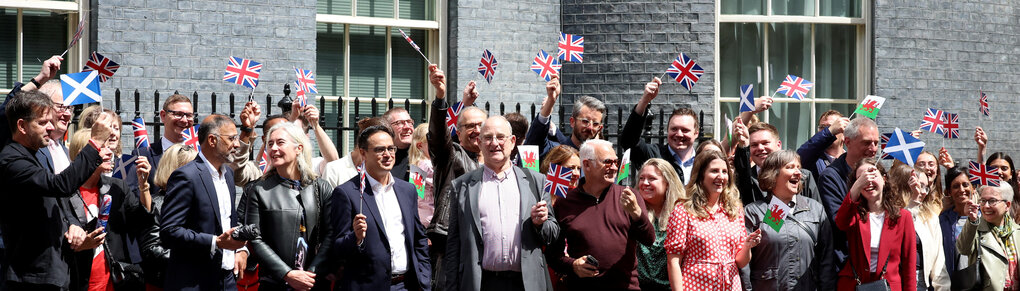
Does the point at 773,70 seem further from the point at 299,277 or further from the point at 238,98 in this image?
the point at 299,277

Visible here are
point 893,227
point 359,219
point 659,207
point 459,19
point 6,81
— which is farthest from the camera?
point 459,19

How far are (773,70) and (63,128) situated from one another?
7420 mm

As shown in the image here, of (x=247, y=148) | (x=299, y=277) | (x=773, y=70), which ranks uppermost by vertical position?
(x=773, y=70)

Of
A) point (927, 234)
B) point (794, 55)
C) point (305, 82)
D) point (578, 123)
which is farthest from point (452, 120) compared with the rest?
point (794, 55)

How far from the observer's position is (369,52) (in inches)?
456

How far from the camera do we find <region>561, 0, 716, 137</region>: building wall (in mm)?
11977

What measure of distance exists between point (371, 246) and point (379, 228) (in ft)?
0.42

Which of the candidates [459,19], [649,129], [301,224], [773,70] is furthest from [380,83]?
[301,224]

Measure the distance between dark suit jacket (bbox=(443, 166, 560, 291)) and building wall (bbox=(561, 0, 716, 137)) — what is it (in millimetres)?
4960

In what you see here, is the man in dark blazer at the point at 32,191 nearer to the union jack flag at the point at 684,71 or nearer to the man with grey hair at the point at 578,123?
the man with grey hair at the point at 578,123

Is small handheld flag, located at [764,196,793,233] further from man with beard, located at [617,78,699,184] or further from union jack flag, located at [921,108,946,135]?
union jack flag, located at [921,108,946,135]

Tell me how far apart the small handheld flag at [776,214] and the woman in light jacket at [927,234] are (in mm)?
1374

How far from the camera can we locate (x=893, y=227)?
8336 millimetres

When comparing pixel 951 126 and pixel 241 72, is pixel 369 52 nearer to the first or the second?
pixel 241 72
